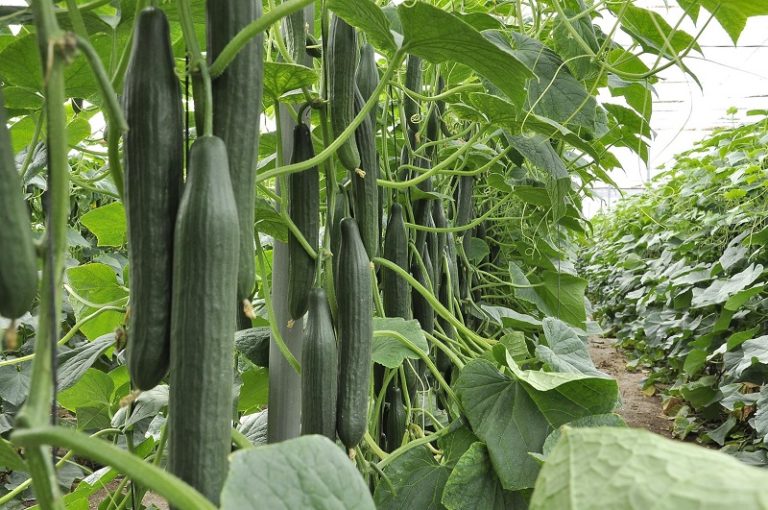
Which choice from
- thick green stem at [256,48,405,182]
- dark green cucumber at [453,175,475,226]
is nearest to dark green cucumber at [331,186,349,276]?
thick green stem at [256,48,405,182]

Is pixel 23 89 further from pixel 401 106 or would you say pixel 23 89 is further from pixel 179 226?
pixel 401 106

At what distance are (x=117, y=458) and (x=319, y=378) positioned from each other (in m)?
0.42

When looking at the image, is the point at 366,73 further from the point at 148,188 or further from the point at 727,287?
the point at 727,287

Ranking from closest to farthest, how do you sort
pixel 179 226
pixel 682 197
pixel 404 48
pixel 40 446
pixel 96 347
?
pixel 40 446
pixel 179 226
pixel 404 48
pixel 96 347
pixel 682 197

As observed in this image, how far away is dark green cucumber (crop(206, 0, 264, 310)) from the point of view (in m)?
0.51

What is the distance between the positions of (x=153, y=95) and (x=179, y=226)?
10 centimetres

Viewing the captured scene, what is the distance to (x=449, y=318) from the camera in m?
1.22

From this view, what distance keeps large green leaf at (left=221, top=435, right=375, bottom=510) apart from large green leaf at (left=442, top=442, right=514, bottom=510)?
63 cm

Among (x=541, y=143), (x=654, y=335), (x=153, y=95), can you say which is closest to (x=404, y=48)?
(x=153, y=95)

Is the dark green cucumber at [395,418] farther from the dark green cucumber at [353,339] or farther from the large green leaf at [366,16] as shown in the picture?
the large green leaf at [366,16]

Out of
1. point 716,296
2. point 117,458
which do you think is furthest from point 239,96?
point 716,296

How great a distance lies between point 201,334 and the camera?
0.45 metres

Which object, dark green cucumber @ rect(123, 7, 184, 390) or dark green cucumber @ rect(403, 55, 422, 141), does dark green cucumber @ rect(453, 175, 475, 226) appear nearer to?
dark green cucumber @ rect(403, 55, 422, 141)

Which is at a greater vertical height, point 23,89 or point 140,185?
point 23,89
